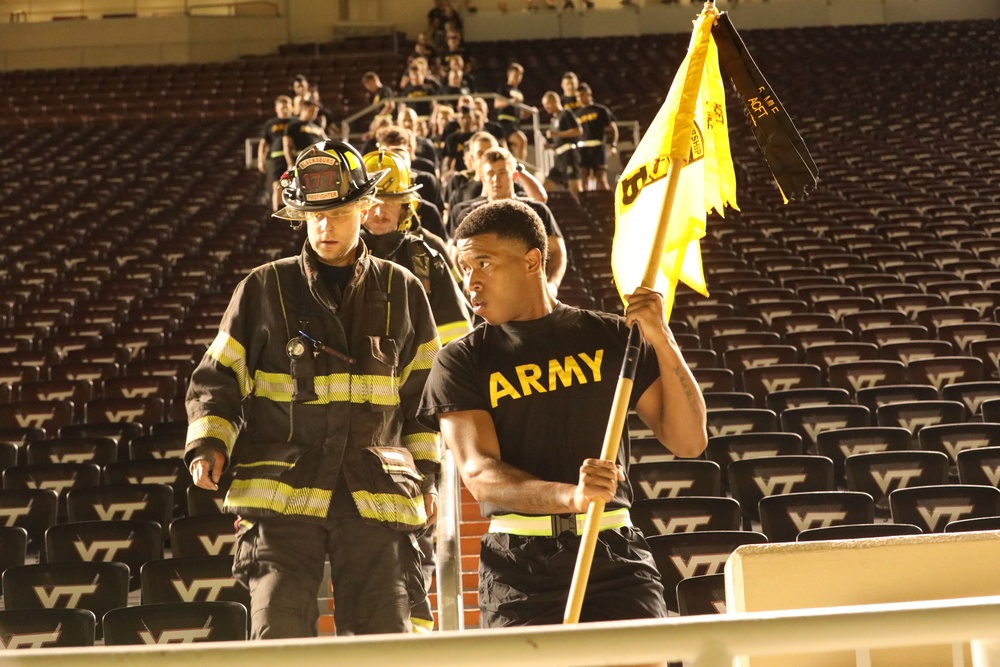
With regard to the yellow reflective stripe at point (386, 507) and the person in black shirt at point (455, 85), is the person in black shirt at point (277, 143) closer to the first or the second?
the person in black shirt at point (455, 85)

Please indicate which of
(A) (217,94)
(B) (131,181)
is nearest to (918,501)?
(B) (131,181)

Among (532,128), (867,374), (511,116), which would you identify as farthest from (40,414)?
(532,128)

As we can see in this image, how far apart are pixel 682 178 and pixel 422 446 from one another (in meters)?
1.25

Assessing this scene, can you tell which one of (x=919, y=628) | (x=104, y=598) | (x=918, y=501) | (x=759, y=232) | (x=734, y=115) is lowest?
(x=919, y=628)

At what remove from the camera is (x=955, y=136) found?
63.4 ft

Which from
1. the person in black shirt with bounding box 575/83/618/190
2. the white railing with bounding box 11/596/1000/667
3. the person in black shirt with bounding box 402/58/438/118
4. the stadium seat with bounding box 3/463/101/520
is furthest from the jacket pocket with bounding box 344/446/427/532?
the person in black shirt with bounding box 402/58/438/118

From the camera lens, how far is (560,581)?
2793 millimetres

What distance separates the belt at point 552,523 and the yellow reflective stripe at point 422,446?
854 mm

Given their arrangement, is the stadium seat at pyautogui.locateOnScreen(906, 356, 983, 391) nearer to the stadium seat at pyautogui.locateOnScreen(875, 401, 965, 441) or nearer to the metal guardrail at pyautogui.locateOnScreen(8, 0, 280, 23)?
the stadium seat at pyautogui.locateOnScreen(875, 401, 965, 441)

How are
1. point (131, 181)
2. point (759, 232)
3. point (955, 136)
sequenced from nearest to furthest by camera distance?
point (759, 232) → point (131, 181) → point (955, 136)

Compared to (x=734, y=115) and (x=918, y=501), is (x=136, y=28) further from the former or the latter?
(x=918, y=501)

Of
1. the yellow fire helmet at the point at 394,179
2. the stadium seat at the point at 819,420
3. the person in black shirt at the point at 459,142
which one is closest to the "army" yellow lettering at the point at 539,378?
the yellow fire helmet at the point at 394,179

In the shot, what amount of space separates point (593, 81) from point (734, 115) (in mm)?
3899

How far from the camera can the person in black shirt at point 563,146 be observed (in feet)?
51.3
